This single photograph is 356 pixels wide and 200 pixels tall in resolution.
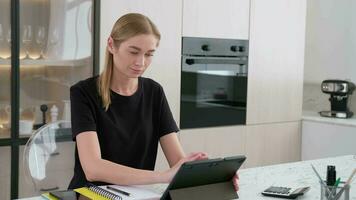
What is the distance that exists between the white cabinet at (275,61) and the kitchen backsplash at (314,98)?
1.58 feet

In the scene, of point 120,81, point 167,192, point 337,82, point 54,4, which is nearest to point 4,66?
point 54,4

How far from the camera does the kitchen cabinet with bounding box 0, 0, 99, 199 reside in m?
2.80

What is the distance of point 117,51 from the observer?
182cm

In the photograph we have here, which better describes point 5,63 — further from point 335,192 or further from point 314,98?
point 314,98

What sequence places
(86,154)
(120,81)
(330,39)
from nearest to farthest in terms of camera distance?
1. (86,154)
2. (120,81)
3. (330,39)

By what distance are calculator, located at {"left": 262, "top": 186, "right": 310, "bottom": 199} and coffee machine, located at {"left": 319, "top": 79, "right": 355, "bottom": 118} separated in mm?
2442

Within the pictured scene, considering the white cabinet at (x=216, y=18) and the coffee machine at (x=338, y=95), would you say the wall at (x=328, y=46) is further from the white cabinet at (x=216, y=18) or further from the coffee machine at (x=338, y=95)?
the white cabinet at (x=216, y=18)

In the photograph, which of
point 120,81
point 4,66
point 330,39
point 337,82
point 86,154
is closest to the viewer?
point 86,154

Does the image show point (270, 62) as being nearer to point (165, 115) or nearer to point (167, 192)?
point (165, 115)

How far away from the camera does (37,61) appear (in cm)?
292

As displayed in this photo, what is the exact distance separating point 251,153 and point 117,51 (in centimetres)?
221

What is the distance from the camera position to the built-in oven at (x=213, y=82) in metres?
3.38

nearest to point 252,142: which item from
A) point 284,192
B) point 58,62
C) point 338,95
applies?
point 338,95

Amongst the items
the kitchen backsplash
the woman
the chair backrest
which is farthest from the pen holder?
the kitchen backsplash
